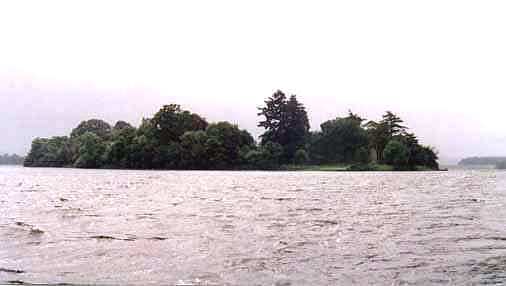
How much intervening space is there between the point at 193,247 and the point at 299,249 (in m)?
2.88

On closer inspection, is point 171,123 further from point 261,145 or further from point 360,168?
point 360,168

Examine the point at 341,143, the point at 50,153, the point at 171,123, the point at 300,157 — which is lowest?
the point at 300,157

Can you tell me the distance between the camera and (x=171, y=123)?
15000 cm

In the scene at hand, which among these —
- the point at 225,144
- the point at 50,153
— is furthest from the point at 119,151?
the point at 50,153

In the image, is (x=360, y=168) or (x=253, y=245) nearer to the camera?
(x=253, y=245)

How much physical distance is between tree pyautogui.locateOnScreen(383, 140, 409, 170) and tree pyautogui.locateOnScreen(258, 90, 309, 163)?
24.9 meters

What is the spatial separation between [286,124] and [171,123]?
110 feet

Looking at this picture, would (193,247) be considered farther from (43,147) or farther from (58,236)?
(43,147)

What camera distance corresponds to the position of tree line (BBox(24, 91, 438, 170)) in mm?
134250

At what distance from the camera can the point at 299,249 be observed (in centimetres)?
1378

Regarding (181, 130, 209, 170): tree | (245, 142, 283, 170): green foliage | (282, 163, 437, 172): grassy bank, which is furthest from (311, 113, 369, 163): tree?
(181, 130, 209, 170): tree

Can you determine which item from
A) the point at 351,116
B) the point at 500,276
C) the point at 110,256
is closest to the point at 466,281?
the point at 500,276

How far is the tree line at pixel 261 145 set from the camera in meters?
134

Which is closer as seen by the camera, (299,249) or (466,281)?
(466,281)
